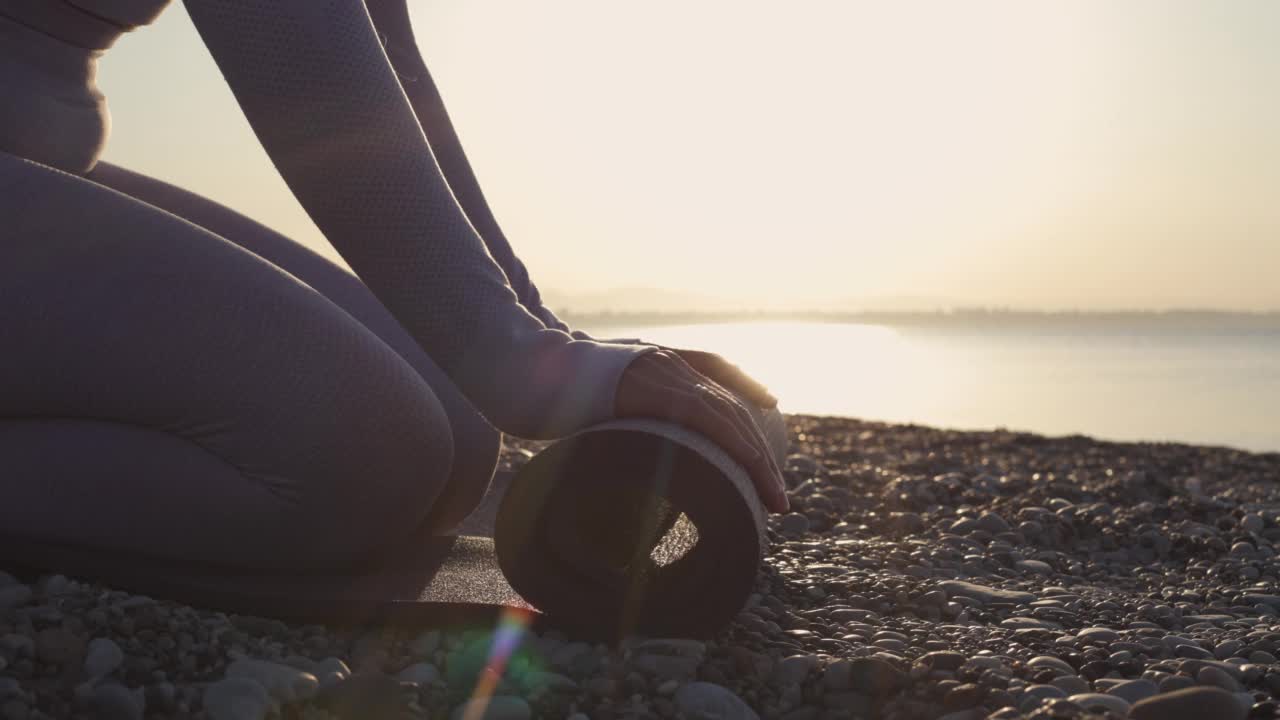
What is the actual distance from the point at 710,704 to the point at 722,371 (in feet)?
2.87

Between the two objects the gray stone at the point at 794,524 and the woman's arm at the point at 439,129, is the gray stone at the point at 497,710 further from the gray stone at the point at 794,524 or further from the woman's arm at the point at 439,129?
the gray stone at the point at 794,524

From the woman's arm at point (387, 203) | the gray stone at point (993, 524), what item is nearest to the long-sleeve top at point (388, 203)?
the woman's arm at point (387, 203)

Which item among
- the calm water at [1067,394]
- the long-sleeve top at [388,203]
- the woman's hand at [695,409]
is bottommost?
the calm water at [1067,394]

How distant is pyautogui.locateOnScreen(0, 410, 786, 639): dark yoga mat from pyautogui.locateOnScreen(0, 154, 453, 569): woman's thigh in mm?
93

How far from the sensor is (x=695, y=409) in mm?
1849

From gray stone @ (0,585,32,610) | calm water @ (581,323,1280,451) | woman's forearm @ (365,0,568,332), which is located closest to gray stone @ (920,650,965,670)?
woman's forearm @ (365,0,568,332)

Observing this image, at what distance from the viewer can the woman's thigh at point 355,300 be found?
271cm

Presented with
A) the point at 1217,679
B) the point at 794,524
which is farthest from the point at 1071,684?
the point at 794,524

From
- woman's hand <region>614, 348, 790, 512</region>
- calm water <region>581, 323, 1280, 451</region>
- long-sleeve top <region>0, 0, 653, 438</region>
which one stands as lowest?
calm water <region>581, 323, 1280, 451</region>

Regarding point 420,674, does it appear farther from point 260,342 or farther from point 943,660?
point 943,660

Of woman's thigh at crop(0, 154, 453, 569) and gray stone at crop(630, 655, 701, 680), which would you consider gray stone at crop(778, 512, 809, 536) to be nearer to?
gray stone at crop(630, 655, 701, 680)

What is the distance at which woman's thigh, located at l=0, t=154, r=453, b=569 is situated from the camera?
1.83m

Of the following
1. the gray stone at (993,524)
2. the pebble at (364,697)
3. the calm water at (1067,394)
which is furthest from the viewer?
the calm water at (1067,394)

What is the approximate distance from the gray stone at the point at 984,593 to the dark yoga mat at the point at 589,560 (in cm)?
Result: 109
